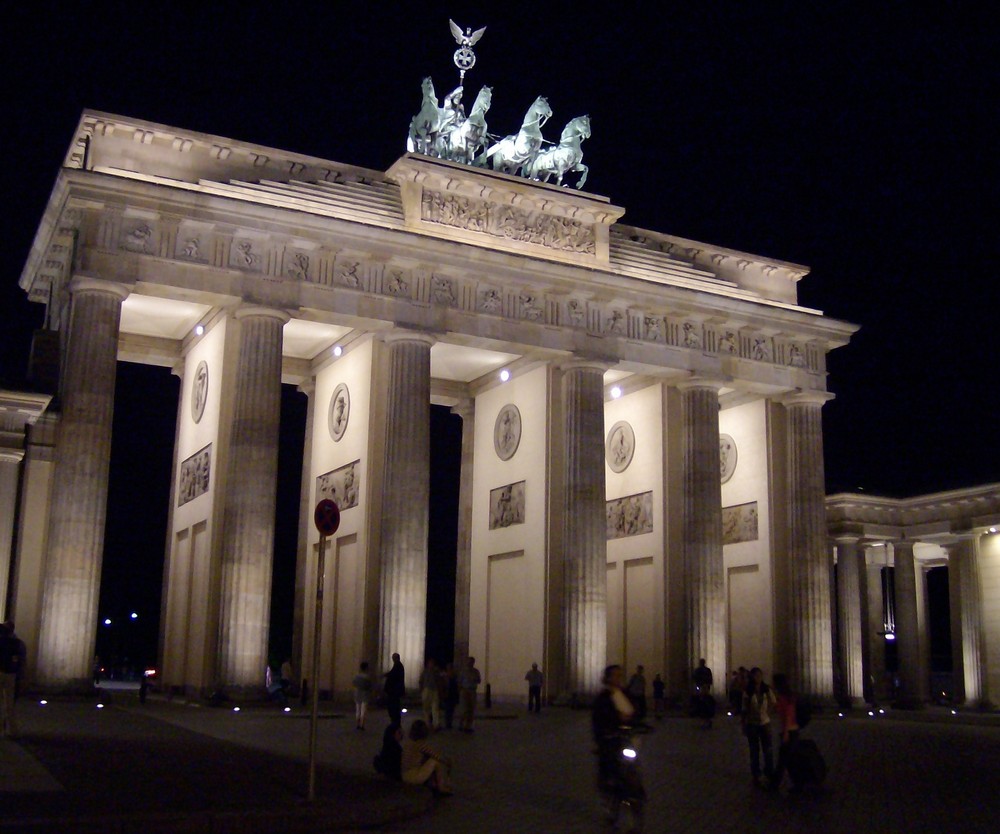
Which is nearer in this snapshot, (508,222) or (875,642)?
(508,222)

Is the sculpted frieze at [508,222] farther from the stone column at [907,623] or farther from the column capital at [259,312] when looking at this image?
the stone column at [907,623]

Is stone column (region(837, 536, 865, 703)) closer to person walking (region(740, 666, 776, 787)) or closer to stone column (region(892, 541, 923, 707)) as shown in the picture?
stone column (region(892, 541, 923, 707))

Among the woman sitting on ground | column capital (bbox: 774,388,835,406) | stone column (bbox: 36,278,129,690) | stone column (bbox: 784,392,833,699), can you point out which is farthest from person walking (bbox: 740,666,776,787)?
column capital (bbox: 774,388,835,406)

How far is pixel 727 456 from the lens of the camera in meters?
43.2

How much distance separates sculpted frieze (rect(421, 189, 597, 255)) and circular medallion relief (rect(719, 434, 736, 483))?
33.2 ft

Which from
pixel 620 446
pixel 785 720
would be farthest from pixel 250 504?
pixel 785 720

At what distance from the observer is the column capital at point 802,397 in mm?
40781

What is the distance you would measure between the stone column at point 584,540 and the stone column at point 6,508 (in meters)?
15.7

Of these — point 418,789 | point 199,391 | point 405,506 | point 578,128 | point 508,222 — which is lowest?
point 418,789

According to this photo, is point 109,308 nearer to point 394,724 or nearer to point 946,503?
point 394,724

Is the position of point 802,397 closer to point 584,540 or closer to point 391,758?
point 584,540

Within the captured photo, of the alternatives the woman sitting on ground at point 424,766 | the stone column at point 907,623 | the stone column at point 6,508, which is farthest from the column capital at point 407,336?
the stone column at point 907,623

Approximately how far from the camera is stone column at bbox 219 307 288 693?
98.0 ft

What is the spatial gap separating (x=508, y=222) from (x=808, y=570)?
51.5 ft
